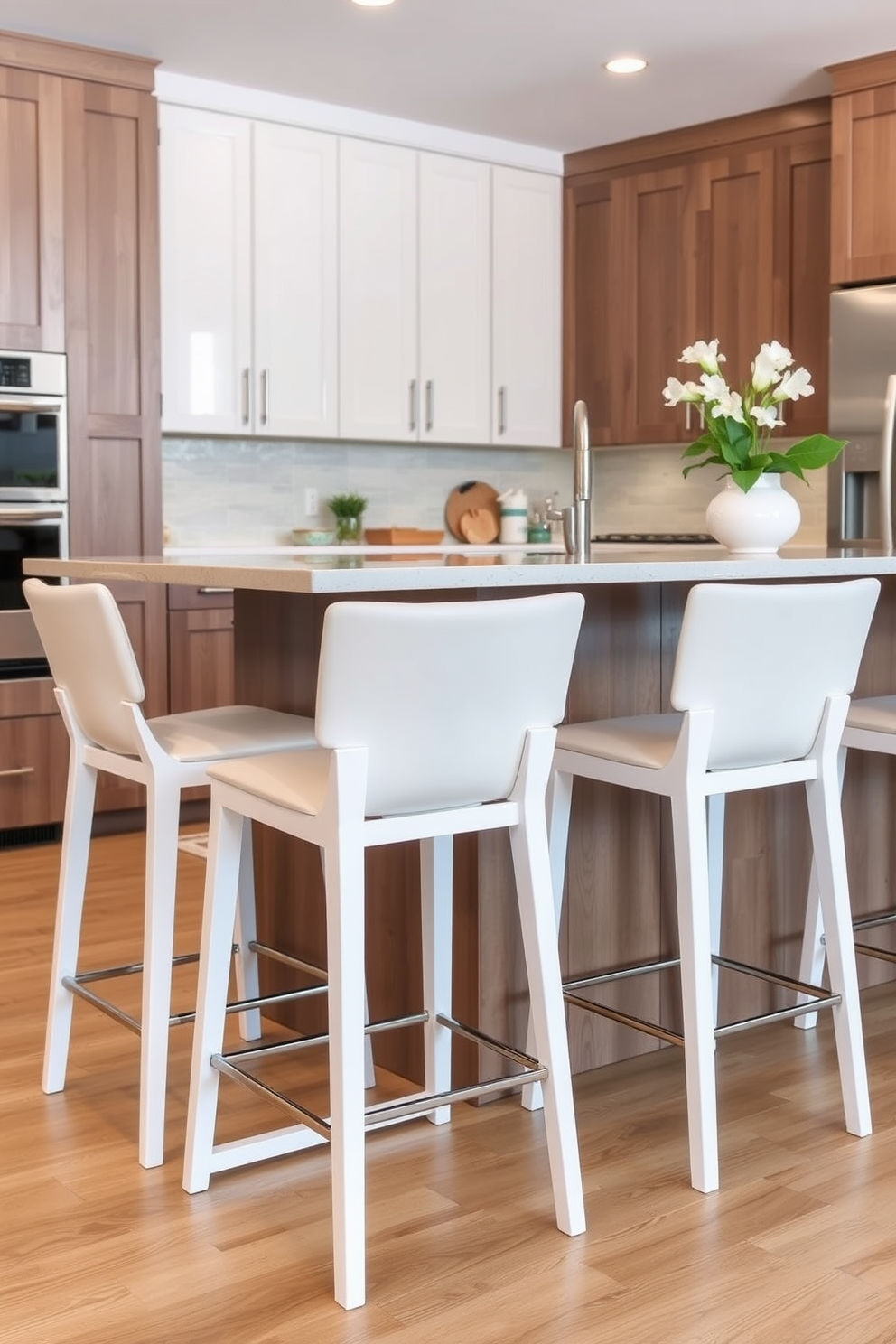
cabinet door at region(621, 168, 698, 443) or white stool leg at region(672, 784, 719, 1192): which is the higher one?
cabinet door at region(621, 168, 698, 443)

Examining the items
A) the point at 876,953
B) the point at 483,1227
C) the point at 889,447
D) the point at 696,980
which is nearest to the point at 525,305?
the point at 889,447

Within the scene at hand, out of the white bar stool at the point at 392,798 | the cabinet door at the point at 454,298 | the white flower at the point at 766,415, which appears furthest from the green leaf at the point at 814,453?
the cabinet door at the point at 454,298

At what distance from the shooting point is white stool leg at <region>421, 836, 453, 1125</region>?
95.6 inches

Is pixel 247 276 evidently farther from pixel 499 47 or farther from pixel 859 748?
pixel 859 748

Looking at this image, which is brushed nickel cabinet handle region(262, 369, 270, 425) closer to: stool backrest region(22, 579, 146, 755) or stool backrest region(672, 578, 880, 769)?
stool backrest region(22, 579, 146, 755)

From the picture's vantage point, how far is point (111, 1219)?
2154 mm

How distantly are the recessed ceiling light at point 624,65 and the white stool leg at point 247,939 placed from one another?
3090mm

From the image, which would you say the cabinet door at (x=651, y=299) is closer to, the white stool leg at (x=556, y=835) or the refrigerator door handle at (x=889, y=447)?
the refrigerator door handle at (x=889, y=447)

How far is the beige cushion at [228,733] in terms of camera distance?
2.40 m

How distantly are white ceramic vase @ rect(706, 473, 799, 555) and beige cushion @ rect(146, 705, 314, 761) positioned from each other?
959mm

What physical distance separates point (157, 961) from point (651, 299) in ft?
13.7

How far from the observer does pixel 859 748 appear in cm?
288

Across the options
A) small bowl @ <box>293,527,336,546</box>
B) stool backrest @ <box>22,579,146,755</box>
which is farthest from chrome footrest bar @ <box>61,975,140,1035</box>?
small bowl @ <box>293,527,336,546</box>

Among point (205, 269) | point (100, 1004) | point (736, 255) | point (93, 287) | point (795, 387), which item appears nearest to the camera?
point (100, 1004)
